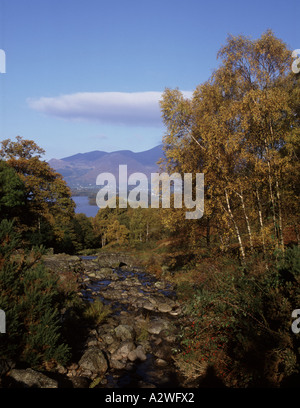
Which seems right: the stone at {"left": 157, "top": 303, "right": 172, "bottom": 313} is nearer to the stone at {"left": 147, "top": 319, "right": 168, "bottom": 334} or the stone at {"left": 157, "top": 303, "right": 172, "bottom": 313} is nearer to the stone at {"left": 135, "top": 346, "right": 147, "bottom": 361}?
the stone at {"left": 147, "top": 319, "right": 168, "bottom": 334}

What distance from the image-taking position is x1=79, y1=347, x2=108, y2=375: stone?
893cm

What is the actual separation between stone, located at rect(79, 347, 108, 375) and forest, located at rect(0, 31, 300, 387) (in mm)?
725

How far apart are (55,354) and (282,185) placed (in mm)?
11981

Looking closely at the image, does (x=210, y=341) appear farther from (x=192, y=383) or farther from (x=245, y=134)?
(x=245, y=134)

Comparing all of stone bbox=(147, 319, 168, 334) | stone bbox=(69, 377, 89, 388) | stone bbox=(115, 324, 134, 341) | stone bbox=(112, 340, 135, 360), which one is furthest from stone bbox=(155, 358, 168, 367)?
stone bbox=(69, 377, 89, 388)

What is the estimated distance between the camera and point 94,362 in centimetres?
912

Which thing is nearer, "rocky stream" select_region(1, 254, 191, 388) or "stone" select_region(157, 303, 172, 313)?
"rocky stream" select_region(1, 254, 191, 388)

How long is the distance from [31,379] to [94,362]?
256 cm

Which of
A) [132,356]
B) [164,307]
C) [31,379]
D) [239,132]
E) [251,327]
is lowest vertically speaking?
[164,307]

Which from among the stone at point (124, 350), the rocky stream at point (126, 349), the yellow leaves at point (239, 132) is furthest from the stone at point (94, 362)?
the yellow leaves at point (239, 132)

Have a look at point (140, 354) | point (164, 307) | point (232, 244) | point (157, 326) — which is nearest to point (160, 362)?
point (140, 354)

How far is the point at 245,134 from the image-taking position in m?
13.6

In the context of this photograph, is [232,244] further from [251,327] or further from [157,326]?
[251,327]

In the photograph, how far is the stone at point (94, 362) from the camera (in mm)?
8930
